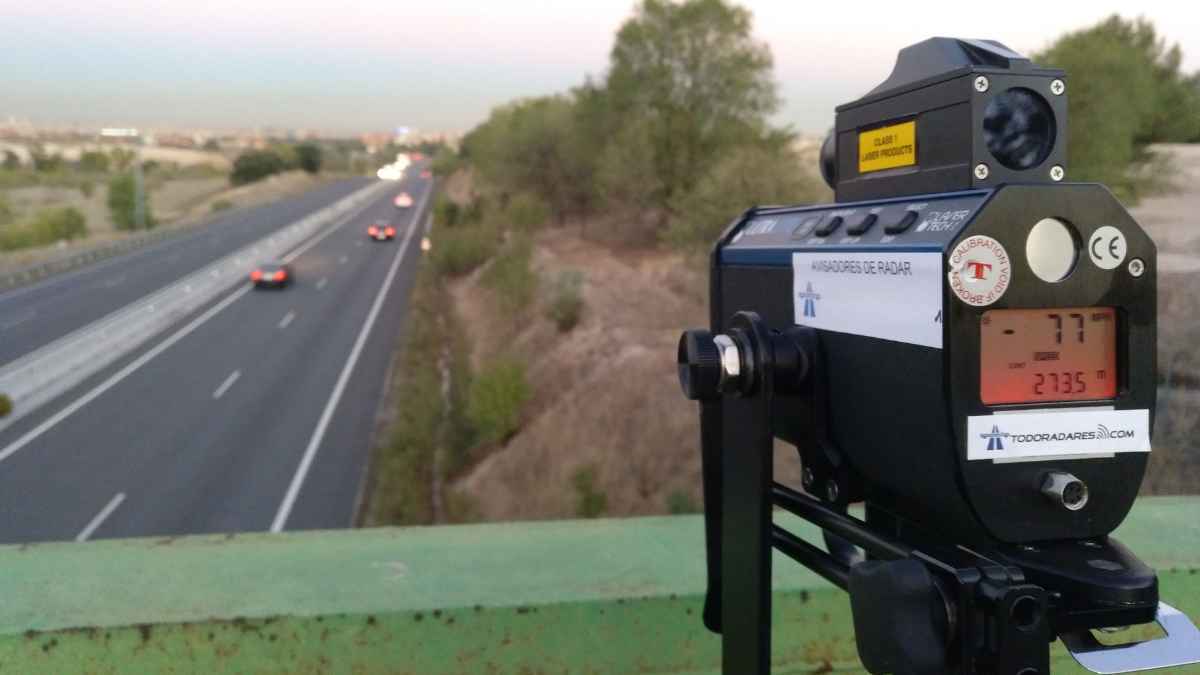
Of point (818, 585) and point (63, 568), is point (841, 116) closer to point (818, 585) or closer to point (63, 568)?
point (818, 585)

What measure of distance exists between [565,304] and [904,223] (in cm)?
2188

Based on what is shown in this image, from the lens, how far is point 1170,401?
2.58m

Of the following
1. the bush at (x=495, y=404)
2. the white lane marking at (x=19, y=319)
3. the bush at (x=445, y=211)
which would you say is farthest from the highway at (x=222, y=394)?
the bush at (x=495, y=404)

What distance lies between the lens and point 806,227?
133 cm

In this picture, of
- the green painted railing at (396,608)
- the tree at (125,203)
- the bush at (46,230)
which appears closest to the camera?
the green painted railing at (396,608)

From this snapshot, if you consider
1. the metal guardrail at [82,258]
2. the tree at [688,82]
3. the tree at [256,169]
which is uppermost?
the tree at [688,82]

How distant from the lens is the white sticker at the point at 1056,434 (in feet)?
3.25

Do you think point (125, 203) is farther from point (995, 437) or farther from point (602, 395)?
point (602, 395)

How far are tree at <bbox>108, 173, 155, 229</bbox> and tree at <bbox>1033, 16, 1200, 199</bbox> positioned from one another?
18.6 ft

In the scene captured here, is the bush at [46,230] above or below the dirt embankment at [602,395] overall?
above

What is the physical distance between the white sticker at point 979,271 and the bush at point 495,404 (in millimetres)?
16123

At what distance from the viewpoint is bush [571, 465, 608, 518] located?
1362 centimetres

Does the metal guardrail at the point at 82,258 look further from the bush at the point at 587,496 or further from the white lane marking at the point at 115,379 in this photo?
the bush at the point at 587,496

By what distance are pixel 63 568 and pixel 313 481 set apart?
13645mm
